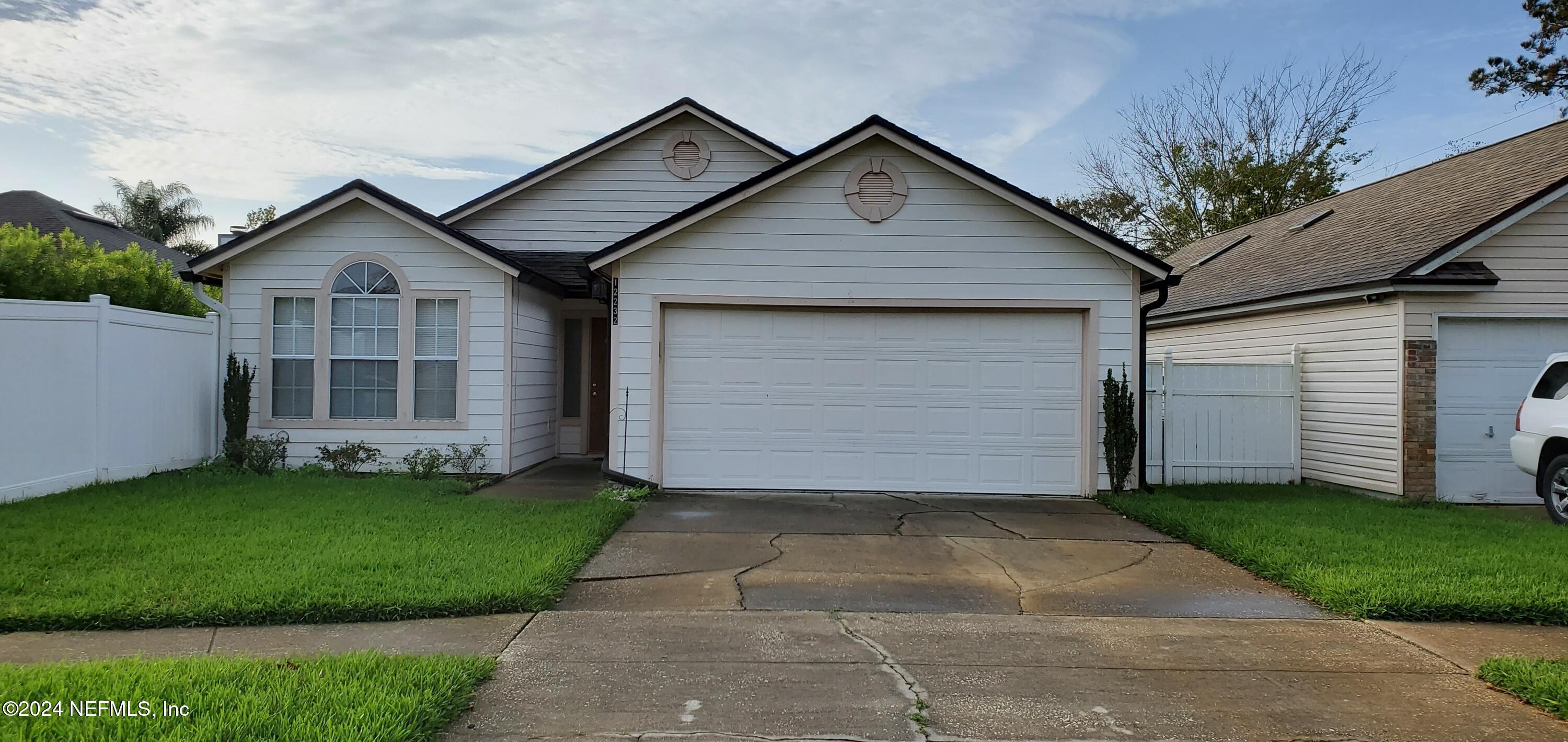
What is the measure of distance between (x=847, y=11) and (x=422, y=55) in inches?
262

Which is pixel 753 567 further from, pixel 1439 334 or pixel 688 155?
pixel 688 155

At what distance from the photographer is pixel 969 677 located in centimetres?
479

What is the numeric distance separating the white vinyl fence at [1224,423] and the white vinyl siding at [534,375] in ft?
27.3

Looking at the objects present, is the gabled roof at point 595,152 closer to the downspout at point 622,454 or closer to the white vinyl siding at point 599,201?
the white vinyl siding at point 599,201

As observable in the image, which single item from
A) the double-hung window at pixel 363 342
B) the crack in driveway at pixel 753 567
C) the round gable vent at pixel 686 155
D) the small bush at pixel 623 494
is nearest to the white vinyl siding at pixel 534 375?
the double-hung window at pixel 363 342

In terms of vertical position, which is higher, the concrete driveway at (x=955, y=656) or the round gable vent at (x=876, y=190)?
the round gable vent at (x=876, y=190)

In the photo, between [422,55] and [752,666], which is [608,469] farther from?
[422,55]

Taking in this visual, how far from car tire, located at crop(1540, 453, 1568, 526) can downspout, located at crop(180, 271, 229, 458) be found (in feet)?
50.5

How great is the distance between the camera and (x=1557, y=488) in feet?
31.4

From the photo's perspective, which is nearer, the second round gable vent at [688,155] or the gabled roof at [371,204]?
the gabled roof at [371,204]

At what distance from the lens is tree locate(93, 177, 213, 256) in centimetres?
3644

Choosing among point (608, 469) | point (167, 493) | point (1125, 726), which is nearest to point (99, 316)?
point (167, 493)

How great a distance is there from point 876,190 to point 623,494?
4.75 meters

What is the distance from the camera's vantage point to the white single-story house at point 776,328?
1105 cm
